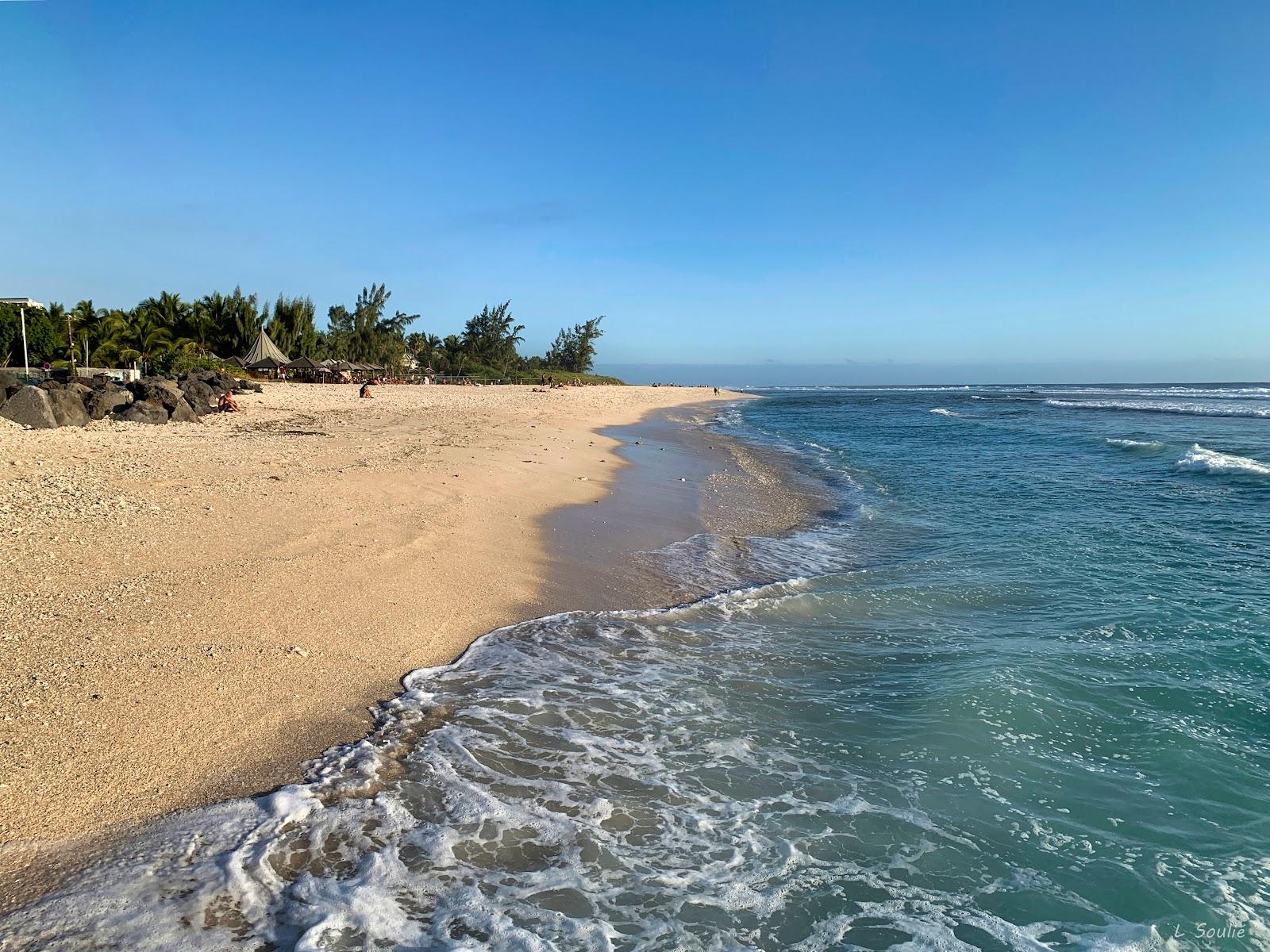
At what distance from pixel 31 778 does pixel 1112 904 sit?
17.0ft

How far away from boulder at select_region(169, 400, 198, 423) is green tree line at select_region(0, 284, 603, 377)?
1589cm

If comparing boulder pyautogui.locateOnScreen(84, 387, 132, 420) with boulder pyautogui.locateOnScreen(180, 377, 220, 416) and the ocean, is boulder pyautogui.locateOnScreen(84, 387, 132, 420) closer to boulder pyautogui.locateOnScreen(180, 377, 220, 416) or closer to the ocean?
boulder pyautogui.locateOnScreen(180, 377, 220, 416)

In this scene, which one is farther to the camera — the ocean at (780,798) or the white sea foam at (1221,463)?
the white sea foam at (1221,463)

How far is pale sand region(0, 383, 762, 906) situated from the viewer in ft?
11.7

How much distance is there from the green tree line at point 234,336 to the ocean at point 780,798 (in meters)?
A: 34.1

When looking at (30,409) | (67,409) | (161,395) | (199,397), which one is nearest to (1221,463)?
(161,395)

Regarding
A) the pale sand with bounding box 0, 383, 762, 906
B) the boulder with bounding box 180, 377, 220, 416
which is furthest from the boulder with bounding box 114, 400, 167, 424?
the pale sand with bounding box 0, 383, 762, 906

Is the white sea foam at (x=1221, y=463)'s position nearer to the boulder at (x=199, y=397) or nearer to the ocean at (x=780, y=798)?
the ocean at (x=780, y=798)

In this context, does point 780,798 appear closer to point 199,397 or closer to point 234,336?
point 199,397

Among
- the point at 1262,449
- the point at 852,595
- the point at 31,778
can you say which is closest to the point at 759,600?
the point at 852,595

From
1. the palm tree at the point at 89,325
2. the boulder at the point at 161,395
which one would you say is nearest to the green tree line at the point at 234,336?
the palm tree at the point at 89,325

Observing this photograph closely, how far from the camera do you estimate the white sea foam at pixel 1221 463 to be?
16.8 metres

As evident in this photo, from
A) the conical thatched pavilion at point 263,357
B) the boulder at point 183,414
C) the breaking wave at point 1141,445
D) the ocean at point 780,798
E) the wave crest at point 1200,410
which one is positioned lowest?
the ocean at point 780,798

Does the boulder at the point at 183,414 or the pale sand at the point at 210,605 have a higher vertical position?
the boulder at the point at 183,414
